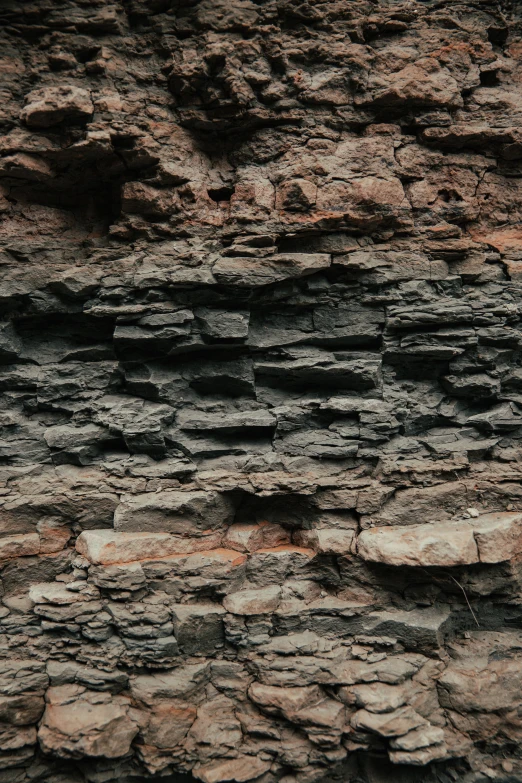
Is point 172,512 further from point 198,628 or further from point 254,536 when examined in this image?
point 198,628

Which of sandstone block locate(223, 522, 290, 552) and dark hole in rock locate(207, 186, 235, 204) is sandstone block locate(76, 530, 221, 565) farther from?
dark hole in rock locate(207, 186, 235, 204)

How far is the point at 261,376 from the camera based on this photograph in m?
4.88

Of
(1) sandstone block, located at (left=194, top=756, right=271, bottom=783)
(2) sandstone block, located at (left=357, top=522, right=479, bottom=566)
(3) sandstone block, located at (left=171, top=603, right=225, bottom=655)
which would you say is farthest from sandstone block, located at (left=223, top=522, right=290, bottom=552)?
(1) sandstone block, located at (left=194, top=756, right=271, bottom=783)

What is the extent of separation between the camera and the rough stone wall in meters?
4.34

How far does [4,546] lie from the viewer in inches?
179

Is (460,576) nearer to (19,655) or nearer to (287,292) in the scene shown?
(287,292)

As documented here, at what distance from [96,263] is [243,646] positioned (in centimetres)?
356

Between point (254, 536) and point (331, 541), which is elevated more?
point (331, 541)

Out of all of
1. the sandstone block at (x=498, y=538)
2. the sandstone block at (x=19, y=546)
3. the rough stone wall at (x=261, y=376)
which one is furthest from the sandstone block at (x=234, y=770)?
the sandstone block at (x=498, y=538)

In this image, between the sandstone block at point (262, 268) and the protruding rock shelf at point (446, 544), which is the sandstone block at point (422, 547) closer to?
the protruding rock shelf at point (446, 544)

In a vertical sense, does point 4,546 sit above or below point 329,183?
below

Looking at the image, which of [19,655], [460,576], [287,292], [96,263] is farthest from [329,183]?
[19,655]

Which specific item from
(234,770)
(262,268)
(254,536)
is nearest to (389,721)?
(234,770)

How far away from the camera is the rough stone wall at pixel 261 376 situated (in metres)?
4.34
